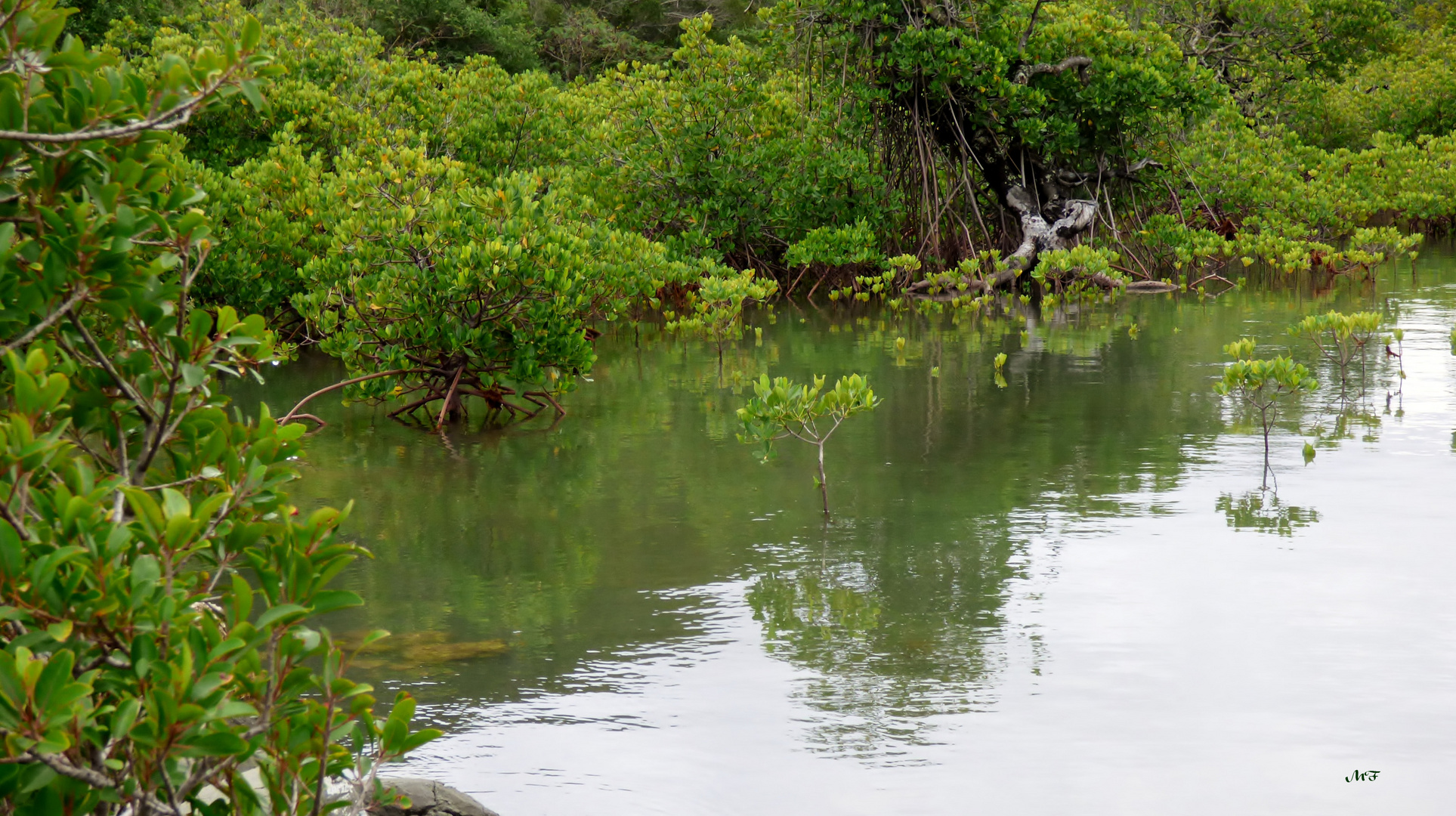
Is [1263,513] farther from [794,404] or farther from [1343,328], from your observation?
[1343,328]

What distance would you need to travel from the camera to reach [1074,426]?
9.19m

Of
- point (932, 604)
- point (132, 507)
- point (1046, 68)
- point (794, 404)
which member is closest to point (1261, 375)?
point (794, 404)

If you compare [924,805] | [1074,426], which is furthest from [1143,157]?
[924,805]

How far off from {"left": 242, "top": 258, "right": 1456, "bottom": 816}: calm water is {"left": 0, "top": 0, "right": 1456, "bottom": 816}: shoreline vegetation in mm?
464

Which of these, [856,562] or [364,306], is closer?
[856,562]

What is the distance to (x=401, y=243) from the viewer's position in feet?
31.8

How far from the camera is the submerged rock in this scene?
3.77 m

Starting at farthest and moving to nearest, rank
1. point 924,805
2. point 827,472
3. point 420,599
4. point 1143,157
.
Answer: point 1143,157 < point 827,472 < point 420,599 < point 924,805

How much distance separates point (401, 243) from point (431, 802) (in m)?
6.41

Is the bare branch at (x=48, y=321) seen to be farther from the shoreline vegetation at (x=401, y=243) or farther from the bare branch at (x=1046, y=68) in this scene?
the bare branch at (x=1046, y=68)

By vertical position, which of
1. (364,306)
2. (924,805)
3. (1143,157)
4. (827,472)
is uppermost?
(1143,157)

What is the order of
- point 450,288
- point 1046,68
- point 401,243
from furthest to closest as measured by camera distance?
1. point 1046,68
2. point 401,243
3. point 450,288

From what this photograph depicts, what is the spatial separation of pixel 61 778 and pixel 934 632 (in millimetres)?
3659

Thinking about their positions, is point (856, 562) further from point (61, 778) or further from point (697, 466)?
point (61, 778)
